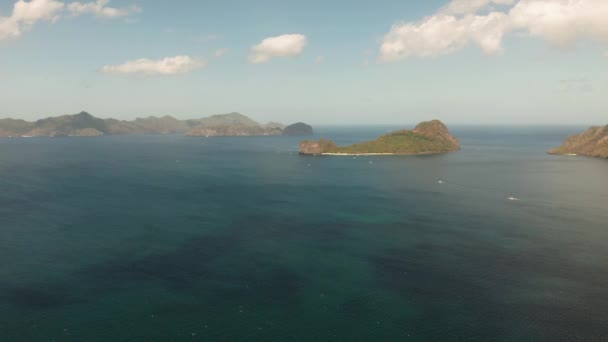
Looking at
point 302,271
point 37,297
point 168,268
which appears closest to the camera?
point 37,297

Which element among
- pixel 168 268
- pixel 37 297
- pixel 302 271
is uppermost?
pixel 168 268

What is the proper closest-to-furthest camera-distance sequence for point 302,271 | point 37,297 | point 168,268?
point 37,297 < point 302,271 < point 168,268

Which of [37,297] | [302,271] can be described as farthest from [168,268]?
[302,271]

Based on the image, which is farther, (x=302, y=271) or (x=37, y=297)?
(x=302, y=271)

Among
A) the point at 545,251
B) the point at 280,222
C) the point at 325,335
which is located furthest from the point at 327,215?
the point at 325,335

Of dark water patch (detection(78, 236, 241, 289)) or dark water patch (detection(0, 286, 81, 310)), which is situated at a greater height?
dark water patch (detection(78, 236, 241, 289))

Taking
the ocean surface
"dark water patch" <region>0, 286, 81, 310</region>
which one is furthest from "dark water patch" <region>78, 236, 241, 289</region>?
"dark water patch" <region>0, 286, 81, 310</region>

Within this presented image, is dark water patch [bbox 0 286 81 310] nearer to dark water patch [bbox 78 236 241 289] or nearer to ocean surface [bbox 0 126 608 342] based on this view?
ocean surface [bbox 0 126 608 342]

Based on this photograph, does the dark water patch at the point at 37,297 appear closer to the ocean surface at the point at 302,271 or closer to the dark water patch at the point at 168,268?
the ocean surface at the point at 302,271

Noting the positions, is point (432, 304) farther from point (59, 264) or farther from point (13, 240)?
point (13, 240)

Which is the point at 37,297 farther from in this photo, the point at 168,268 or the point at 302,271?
the point at 302,271

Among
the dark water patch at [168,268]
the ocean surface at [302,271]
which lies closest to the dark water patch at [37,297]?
the ocean surface at [302,271]
